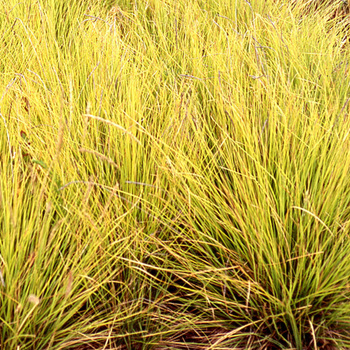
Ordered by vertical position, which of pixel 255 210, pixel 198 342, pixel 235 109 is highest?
pixel 235 109

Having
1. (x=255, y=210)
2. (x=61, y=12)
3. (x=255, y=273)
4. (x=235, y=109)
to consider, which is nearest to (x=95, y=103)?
(x=235, y=109)

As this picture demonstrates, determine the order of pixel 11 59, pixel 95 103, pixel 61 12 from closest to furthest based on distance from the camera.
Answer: pixel 95 103 → pixel 11 59 → pixel 61 12

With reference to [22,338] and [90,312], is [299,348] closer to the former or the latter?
[90,312]

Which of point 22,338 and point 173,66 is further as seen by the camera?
point 173,66

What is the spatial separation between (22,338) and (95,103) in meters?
0.80

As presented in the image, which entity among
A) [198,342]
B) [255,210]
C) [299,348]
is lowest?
[198,342]

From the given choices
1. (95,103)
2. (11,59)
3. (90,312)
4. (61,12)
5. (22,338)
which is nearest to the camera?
(22,338)

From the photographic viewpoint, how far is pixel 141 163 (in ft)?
4.60

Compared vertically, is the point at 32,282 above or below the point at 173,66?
below

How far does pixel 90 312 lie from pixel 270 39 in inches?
54.3

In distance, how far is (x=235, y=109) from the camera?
1384 millimetres

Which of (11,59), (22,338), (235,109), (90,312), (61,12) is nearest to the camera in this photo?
(22,338)

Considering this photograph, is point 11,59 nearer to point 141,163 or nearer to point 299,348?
point 141,163

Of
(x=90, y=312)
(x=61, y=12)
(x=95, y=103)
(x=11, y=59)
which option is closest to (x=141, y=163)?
(x=95, y=103)
